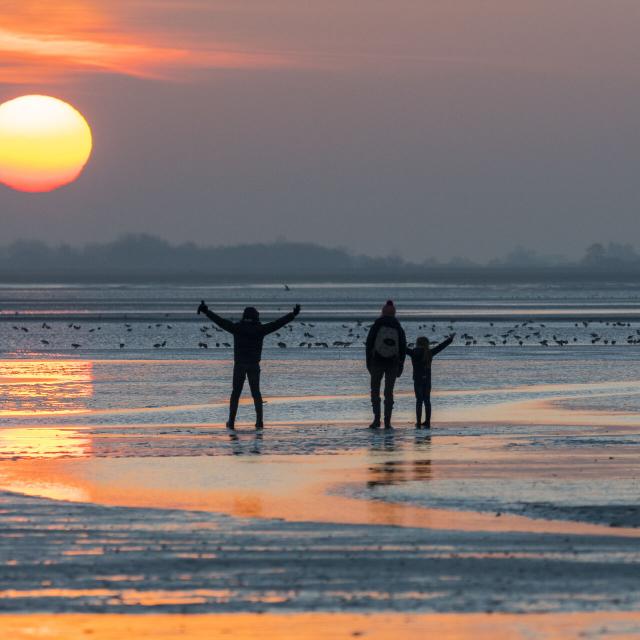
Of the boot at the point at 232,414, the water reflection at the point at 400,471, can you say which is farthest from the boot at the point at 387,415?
the water reflection at the point at 400,471

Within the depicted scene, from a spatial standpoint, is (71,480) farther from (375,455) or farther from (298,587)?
(298,587)

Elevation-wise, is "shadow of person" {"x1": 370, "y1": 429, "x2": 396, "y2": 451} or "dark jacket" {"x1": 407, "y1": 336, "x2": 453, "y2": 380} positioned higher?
"dark jacket" {"x1": 407, "y1": 336, "x2": 453, "y2": 380}

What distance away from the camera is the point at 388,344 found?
65.5ft

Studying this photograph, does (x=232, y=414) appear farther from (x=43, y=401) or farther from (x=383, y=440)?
(x=43, y=401)

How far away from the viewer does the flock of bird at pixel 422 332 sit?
152ft

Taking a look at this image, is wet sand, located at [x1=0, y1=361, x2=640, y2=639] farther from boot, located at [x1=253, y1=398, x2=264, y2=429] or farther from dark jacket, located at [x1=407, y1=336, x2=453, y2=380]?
dark jacket, located at [x1=407, y1=336, x2=453, y2=380]

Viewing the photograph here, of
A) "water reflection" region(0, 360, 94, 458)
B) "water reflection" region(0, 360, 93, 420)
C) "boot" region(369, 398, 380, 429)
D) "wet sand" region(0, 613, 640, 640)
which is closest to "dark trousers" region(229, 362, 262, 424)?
"boot" region(369, 398, 380, 429)

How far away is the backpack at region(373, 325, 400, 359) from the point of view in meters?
19.9

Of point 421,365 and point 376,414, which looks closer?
point 376,414

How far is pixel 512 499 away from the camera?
1270 centimetres

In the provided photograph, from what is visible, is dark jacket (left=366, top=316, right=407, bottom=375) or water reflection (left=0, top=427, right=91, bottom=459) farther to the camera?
dark jacket (left=366, top=316, right=407, bottom=375)

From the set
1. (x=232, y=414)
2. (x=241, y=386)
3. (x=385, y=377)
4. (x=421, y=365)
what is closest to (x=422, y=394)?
(x=421, y=365)

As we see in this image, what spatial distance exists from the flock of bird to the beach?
16.8 m

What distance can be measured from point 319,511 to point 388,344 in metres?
8.03
